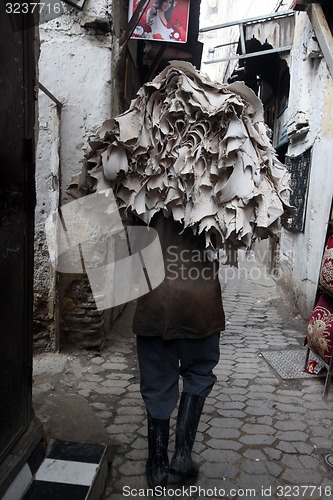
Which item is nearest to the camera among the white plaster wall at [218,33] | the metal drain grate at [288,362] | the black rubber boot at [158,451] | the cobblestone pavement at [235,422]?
the black rubber boot at [158,451]

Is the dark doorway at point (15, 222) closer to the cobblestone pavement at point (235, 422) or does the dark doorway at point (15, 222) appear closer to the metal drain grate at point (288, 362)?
the cobblestone pavement at point (235, 422)

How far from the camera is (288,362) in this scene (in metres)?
4.22

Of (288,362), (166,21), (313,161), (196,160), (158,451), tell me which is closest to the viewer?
(196,160)

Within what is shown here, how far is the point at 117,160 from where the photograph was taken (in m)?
2.06

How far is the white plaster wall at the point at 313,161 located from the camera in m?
5.55

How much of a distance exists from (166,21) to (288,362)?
410 centimetres

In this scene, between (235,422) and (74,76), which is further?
(74,76)

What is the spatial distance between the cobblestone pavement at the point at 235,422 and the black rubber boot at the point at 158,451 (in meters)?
0.09

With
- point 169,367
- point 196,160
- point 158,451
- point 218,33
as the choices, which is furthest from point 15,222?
point 218,33

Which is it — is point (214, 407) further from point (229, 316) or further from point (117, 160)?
point (229, 316)

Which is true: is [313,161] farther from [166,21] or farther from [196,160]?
[196,160]

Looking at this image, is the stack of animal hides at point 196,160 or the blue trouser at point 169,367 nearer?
the stack of animal hides at point 196,160

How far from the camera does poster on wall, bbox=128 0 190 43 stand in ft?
16.7

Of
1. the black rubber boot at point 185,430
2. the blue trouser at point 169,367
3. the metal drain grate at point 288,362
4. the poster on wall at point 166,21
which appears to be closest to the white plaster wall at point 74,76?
the poster on wall at point 166,21
